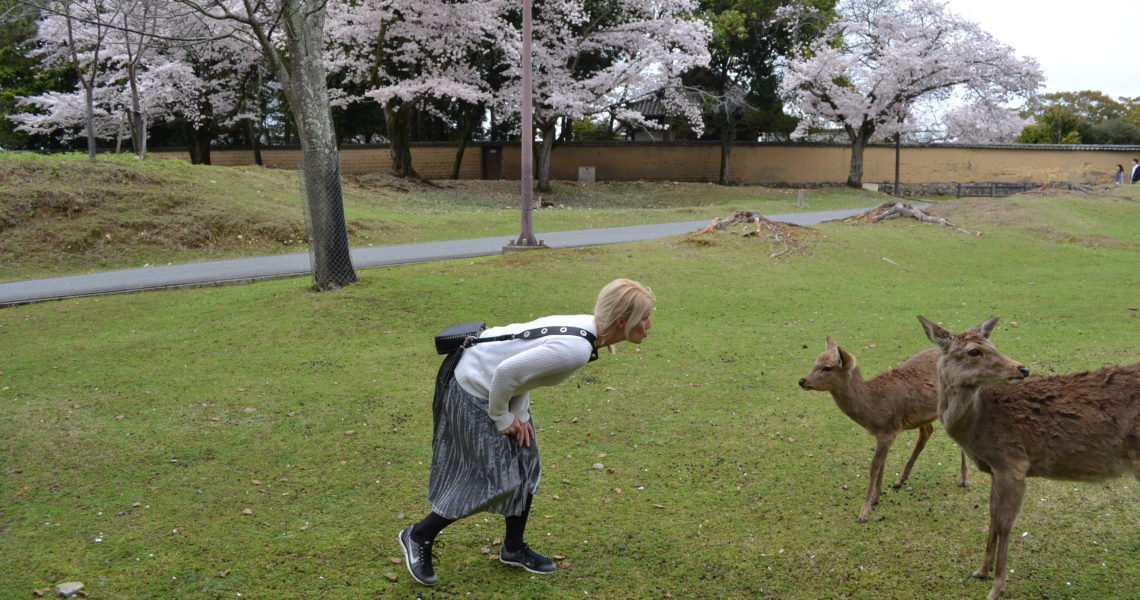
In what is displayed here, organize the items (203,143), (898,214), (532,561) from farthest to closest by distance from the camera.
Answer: (203,143) < (898,214) < (532,561)

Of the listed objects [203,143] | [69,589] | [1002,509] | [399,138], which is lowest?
[69,589]

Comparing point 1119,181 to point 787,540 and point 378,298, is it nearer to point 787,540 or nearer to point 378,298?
point 378,298

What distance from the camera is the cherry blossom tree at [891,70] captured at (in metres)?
35.4

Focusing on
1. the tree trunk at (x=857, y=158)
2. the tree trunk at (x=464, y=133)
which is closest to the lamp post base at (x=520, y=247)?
the tree trunk at (x=464, y=133)

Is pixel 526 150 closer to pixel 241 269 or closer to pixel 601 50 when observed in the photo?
pixel 241 269

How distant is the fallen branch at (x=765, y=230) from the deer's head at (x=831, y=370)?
1000 cm

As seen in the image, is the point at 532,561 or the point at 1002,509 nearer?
the point at 1002,509

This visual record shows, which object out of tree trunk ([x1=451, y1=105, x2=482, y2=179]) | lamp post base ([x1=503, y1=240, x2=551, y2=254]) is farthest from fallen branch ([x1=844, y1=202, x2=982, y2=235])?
tree trunk ([x1=451, y1=105, x2=482, y2=179])

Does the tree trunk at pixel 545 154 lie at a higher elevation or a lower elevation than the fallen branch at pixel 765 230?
higher

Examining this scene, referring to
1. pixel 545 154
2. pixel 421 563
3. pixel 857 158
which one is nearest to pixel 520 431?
pixel 421 563

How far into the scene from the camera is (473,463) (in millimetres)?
4199

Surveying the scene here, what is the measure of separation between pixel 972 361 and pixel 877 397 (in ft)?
4.00

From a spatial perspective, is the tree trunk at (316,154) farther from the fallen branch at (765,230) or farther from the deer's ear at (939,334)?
the deer's ear at (939,334)

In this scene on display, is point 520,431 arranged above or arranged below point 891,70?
below
